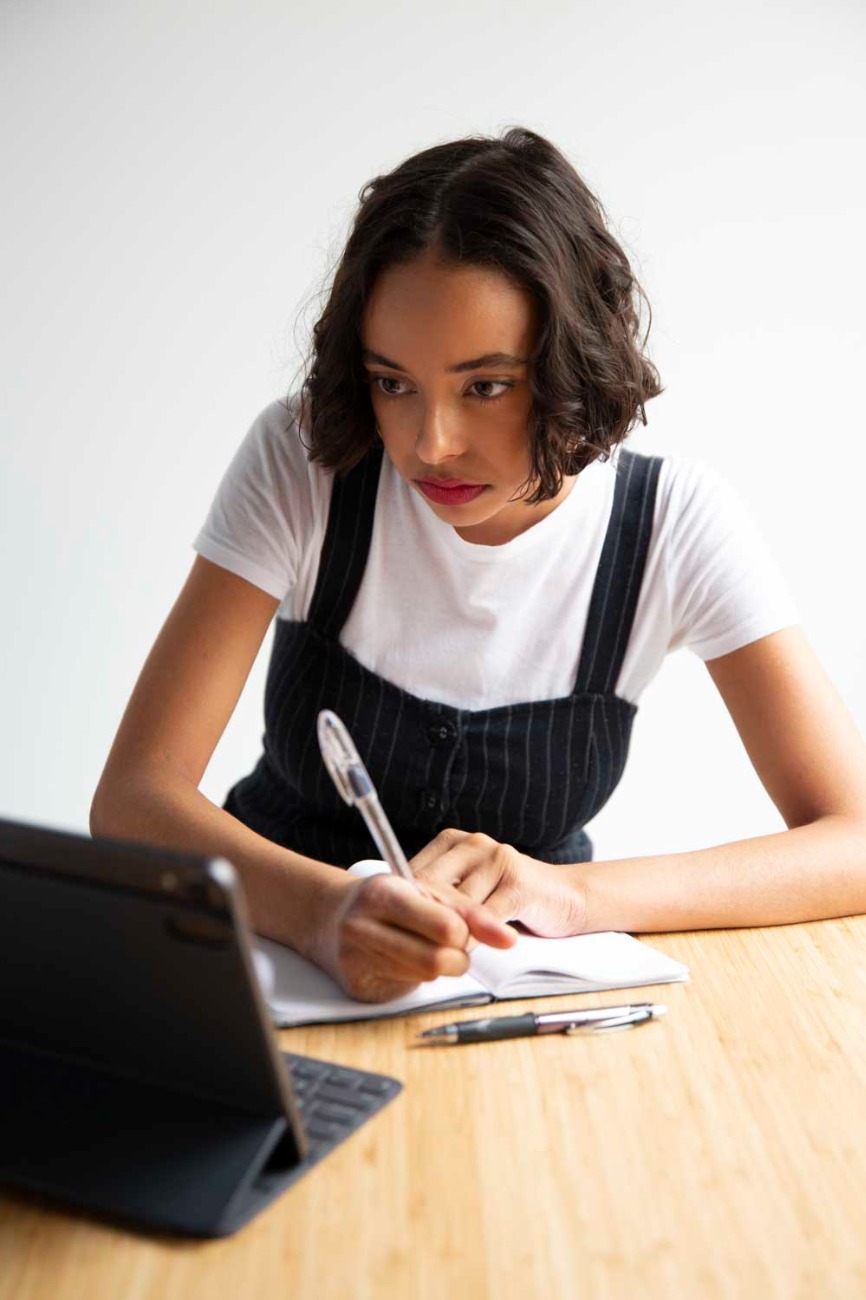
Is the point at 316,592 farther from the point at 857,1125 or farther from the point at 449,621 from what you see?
the point at 857,1125

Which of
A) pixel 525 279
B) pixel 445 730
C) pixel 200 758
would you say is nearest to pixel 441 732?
pixel 445 730

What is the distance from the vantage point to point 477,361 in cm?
128

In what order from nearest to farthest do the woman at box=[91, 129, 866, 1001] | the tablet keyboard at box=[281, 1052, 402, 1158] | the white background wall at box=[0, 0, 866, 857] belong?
the tablet keyboard at box=[281, 1052, 402, 1158]
the woman at box=[91, 129, 866, 1001]
the white background wall at box=[0, 0, 866, 857]

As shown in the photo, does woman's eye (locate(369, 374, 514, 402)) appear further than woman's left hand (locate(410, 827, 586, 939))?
Yes

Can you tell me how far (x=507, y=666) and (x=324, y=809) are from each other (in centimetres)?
27

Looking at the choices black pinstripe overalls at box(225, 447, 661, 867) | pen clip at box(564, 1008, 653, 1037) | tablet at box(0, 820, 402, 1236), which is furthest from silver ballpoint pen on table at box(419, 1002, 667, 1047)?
black pinstripe overalls at box(225, 447, 661, 867)

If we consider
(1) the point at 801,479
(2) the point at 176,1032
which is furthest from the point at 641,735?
(2) the point at 176,1032

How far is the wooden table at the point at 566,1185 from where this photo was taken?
710 mm

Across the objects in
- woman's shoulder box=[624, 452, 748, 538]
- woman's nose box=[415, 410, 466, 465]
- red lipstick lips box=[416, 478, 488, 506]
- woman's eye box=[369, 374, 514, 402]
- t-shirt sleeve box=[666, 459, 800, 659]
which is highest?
woman's eye box=[369, 374, 514, 402]

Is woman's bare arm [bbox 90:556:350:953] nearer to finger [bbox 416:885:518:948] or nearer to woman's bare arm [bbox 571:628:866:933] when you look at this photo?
finger [bbox 416:885:518:948]

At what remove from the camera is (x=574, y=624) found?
5.06 feet

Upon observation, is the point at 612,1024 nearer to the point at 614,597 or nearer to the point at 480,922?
the point at 480,922

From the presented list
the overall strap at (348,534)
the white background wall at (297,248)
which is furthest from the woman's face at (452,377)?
the white background wall at (297,248)

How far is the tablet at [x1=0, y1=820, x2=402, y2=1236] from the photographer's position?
0.70m
